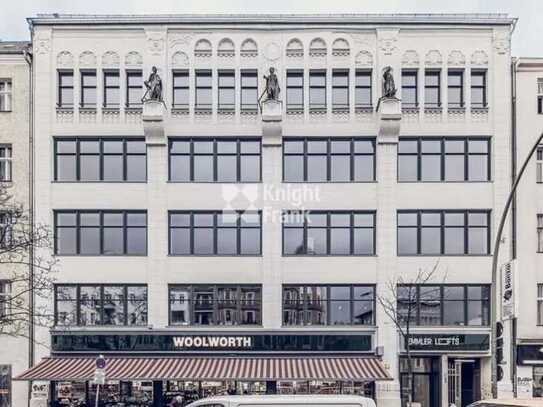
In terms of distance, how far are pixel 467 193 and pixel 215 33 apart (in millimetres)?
13089

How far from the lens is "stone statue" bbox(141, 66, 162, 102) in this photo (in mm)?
31594

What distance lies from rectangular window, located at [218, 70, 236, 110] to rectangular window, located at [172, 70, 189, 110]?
4.91ft

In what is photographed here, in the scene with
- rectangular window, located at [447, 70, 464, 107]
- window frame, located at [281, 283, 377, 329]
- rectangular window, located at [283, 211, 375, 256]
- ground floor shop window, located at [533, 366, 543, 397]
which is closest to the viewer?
ground floor shop window, located at [533, 366, 543, 397]

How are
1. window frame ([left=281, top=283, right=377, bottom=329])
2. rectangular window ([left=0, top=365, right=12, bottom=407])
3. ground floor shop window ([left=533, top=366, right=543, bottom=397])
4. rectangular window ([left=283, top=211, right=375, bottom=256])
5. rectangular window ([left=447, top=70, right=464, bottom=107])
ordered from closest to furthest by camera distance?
rectangular window ([left=0, top=365, right=12, bottom=407]) < ground floor shop window ([left=533, top=366, right=543, bottom=397]) < window frame ([left=281, top=283, right=377, bottom=329]) < rectangular window ([left=283, top=211, right=375, bottom=256]) < rectangular window ([left=447, top=70, right=464, bottom=107])

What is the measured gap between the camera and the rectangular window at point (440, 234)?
32094 mm

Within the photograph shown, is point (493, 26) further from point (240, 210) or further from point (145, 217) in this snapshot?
point (145, 217)

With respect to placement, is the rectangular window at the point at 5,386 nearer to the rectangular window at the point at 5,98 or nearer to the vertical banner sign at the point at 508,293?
the rectangular window at the point at 5,98

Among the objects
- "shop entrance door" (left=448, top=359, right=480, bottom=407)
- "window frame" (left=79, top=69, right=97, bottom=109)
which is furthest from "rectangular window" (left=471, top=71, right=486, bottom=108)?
→ "window frame" (left=79, top=69, right=97, bottom=109)

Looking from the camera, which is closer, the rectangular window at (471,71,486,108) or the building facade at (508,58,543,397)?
the building facade at (508,58,543,397)

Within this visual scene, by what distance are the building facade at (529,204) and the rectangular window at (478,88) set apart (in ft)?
4.62

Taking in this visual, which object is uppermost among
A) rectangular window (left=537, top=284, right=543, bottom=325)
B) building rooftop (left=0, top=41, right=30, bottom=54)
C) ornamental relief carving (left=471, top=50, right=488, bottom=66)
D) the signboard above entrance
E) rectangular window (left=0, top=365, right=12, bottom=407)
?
building rooftop (left=0, top=41, right=30, bottom=54)

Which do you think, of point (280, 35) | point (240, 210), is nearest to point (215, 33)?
point (280, 35)

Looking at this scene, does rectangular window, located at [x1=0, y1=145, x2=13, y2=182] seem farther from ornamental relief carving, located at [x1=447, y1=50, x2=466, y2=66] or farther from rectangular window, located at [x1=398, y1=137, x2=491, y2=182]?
ornamental relief carving, located at [x1=447, y1=50, x2=466, y2=66]

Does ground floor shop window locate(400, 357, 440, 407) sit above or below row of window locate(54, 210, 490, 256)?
below
